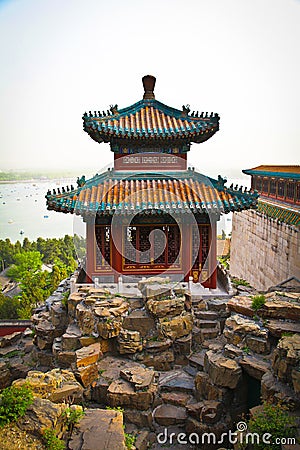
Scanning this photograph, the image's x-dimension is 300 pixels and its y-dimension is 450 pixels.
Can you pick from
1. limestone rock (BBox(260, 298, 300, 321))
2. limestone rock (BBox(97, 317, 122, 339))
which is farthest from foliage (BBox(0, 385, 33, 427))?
limestone rock (BBox(260, 298, 300, 321))

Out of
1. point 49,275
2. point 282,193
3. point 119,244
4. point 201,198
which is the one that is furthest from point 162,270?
point 49,275

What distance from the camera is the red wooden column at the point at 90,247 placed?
1265 cm

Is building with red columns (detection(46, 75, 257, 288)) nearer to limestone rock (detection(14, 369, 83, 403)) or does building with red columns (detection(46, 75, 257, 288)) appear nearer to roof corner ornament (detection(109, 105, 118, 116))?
roof corner ornament (detection(109, 105, 118, 116))

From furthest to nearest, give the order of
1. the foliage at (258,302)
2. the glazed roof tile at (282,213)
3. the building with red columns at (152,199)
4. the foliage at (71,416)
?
the glazed roof tile at (282,213) → the building with red columns at (152,199) → the foliage at (258,302) → the foliage at (71,416)

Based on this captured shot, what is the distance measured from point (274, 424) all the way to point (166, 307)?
4689mm

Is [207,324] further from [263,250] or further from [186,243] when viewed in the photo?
[263,250]

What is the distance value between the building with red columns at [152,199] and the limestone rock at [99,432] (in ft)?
19.0

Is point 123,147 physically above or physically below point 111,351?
above

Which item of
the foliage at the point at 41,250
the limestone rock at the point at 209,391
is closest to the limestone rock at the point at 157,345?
the limestone rock at the point at 209,391

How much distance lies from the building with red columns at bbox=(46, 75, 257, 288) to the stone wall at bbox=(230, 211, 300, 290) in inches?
155

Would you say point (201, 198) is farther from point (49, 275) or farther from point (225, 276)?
point (49, 275)

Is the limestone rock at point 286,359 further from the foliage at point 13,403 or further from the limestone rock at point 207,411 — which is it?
the foliage at point 13,403

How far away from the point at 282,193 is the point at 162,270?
898 centimetres

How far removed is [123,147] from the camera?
13227mm
